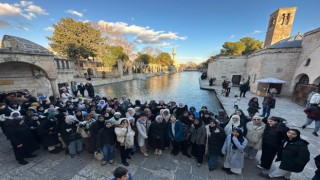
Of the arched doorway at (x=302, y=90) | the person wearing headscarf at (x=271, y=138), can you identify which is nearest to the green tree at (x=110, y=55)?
the person wearing headscarf at (x=271, y=138)

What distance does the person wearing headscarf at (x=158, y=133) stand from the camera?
4090mm

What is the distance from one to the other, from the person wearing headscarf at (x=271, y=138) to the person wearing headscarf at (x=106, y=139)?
4237 millimetres

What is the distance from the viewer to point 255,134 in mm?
3629

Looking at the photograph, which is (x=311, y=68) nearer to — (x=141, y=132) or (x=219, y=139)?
(x=219, y=139)

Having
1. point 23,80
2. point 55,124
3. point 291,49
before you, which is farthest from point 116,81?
point 291,49

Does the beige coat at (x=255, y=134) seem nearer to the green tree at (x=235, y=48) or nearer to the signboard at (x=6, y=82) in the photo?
the signboard at (x=6, y=82)

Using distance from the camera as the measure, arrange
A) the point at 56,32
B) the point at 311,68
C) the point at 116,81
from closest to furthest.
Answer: the point at 311,68, the point at 56,32, the point at 116,81

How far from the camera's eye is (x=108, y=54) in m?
30.4

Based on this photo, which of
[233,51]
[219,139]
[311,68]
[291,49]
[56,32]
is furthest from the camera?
[233,51]

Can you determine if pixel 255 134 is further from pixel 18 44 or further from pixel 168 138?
pixel 18 44

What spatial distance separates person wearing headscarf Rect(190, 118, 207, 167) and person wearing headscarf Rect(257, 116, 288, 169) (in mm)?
1614

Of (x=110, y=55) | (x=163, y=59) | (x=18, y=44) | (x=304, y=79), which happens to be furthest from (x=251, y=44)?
(x=163, y=59)

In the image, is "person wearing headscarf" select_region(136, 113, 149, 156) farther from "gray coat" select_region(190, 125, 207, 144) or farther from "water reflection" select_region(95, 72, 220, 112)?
"water reflection" select_region(95, 72, 220, 112)

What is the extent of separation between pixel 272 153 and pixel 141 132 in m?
3.67
